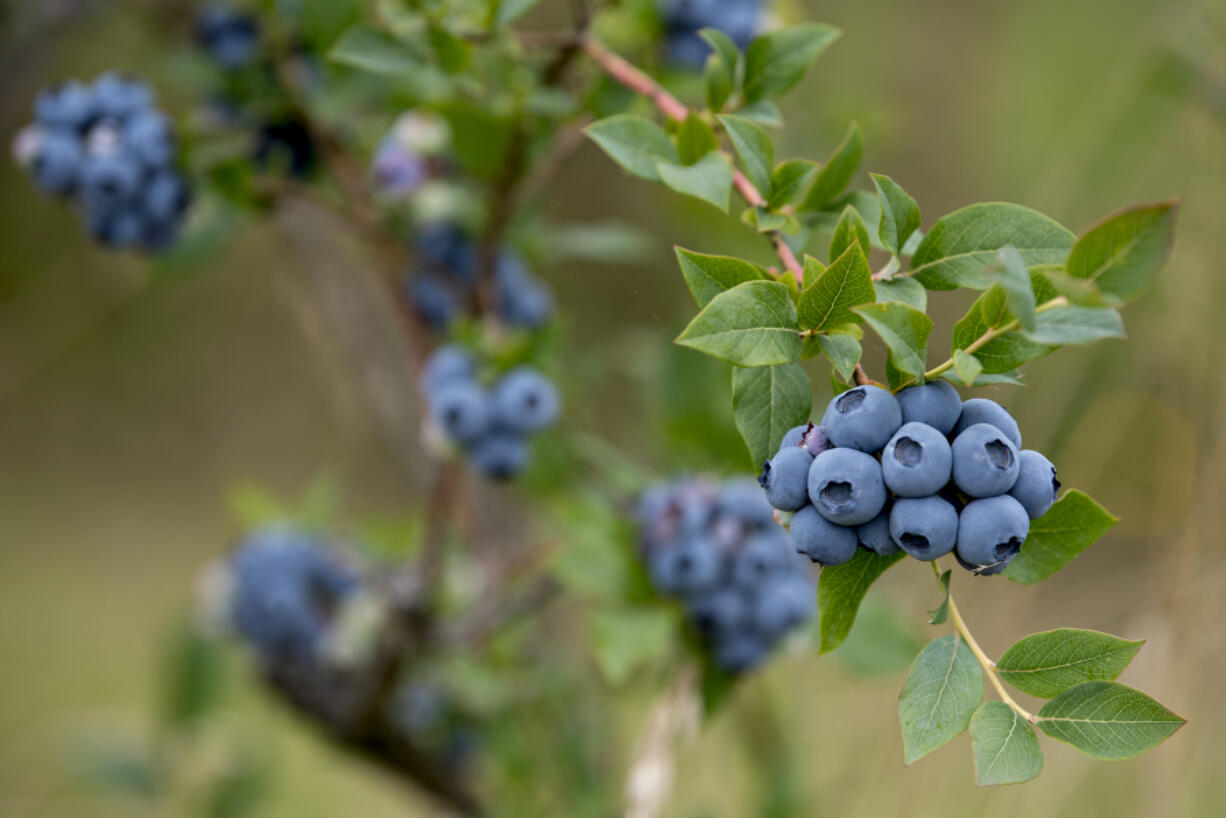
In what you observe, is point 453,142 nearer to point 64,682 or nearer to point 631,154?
point 631,154

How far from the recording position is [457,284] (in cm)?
85

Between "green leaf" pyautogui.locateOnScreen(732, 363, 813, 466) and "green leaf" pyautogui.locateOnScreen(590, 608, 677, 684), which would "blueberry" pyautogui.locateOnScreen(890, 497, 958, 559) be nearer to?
"green leaf" pyautogui.locateOnScreen(732, 363, 813, 466)

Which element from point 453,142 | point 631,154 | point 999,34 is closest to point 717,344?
point 631,154

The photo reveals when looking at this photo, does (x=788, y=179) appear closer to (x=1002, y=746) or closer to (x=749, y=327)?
(x=749, y=327)

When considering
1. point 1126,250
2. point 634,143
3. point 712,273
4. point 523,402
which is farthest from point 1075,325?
point 523,402

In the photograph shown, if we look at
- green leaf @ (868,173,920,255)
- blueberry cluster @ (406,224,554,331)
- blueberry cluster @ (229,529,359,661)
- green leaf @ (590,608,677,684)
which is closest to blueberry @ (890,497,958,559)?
green leaf @ (868,173,920,255)

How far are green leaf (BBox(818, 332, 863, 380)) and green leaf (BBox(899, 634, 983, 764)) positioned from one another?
10cm

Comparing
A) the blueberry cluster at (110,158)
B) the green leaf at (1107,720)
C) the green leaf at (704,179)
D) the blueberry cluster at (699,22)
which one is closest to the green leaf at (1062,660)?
the green leaf at (1107,720)

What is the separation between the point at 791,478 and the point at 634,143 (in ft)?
0.72

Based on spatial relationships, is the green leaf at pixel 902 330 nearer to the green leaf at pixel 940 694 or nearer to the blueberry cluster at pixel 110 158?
the green leaf at pixel 940 694

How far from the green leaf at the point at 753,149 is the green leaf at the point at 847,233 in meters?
0.08

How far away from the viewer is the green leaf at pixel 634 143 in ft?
1.57

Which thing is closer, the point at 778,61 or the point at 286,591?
the point at 778,61

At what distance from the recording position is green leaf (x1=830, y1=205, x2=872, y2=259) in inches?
14.8
